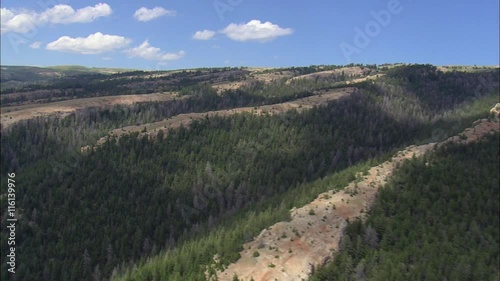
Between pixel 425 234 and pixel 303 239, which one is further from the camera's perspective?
pixel 425 234

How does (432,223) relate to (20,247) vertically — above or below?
above

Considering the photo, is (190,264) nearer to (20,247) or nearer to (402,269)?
(402,269)

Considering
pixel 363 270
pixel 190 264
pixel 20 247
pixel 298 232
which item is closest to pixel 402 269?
pixel 363 270

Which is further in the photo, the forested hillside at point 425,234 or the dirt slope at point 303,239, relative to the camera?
the forested hillside at point 425,234

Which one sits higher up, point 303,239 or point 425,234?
point 303,239

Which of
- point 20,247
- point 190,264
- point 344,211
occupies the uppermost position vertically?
point 344,211
